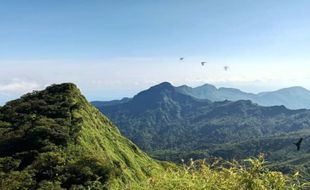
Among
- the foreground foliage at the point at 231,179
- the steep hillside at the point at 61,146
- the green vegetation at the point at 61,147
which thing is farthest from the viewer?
the steep hillside at the point at 61,146

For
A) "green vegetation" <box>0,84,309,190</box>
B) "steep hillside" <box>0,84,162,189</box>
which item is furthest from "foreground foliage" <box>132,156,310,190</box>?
"steep hillside" <box>0,84,162,189</box>

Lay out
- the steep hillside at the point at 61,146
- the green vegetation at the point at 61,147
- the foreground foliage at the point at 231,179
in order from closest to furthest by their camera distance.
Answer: the foreground foliage at the point at 231,179 → the green vegetation at the point at 61,147 → the steep hillside at the point at 61,146

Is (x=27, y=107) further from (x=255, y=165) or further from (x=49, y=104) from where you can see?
(x=255, y=165)

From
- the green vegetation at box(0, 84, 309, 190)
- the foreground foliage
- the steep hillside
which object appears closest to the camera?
the foreground foliage

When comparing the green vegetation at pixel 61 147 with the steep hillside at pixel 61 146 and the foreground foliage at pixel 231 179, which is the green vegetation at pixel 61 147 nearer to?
the steep hillside at pixel 61 146

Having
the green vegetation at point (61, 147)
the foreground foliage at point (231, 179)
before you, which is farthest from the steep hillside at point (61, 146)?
the foreground foliage at point (231, 179)

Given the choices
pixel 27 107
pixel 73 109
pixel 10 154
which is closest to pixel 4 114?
pixel 27 107

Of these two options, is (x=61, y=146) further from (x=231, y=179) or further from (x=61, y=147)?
(x=231, y=179)

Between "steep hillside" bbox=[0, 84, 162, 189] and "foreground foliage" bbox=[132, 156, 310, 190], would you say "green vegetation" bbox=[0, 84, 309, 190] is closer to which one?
"steep hillside" bbox=[0, 84, 162, 189]
